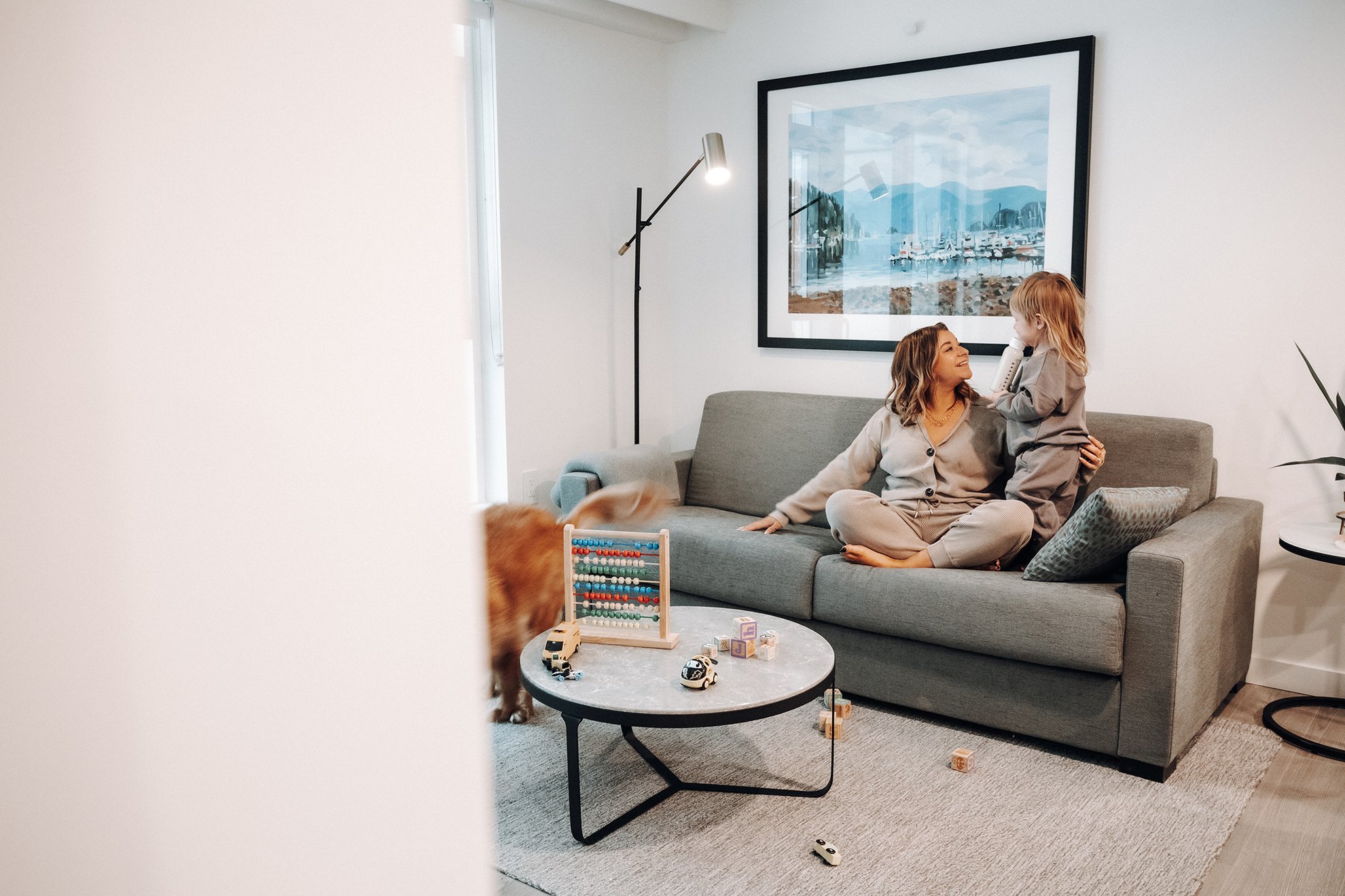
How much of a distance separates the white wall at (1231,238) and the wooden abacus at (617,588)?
5.94ft

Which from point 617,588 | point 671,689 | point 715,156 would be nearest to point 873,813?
point 671,689

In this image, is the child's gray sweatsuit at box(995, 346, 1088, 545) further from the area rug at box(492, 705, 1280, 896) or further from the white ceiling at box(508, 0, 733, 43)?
the white ceiling at box(508, 0, 733, 43)

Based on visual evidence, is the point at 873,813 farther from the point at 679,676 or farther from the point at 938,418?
the point at 938,418

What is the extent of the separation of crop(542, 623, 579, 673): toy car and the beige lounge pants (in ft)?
3.45

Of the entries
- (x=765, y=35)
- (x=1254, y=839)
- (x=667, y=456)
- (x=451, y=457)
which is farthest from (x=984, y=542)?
(x=451, y=457)

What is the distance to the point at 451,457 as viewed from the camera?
0.36 meters

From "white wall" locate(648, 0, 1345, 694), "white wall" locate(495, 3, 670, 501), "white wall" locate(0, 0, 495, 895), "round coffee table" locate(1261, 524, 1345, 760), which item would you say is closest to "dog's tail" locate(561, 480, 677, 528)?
"white wall" locate(495, 3, 670, 501)

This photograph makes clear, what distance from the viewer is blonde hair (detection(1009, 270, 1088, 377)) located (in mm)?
3020

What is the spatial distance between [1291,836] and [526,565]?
192 cm

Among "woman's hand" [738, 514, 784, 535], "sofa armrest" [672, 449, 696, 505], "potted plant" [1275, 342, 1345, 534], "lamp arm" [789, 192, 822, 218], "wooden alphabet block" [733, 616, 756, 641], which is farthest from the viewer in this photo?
"lamp arm" [789, 192, 822, 218]

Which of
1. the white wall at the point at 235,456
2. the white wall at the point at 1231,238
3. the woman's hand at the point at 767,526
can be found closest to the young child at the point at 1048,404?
the white wall at the point at 1231,238

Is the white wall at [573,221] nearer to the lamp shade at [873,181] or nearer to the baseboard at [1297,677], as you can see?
the lamp shade at [873,181]

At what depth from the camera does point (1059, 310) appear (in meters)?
3.04

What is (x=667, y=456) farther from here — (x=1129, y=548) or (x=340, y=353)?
(x=340, y=353)
